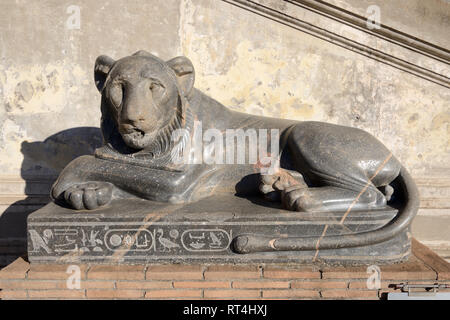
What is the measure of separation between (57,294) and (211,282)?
0.91 metres

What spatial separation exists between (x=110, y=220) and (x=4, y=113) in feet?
7.97

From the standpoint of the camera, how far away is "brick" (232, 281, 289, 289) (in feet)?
8.35

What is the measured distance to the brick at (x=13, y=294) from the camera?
8.52 feet

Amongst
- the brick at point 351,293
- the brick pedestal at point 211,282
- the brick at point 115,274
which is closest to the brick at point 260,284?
the brick pedestal at point 211,282

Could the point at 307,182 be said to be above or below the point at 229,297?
above

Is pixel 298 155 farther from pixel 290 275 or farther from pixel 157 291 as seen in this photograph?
pixel 157 291

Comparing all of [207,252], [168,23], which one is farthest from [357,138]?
[168,23]

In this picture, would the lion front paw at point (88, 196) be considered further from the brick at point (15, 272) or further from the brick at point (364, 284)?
the brick at point (364, 284)

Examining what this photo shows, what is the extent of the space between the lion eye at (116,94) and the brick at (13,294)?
1240 mm

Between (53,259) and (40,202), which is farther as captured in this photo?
(40,202)

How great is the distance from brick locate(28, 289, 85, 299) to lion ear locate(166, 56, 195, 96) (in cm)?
143

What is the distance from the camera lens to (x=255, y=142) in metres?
3.08

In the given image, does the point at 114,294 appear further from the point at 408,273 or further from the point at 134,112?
the point at 408,273

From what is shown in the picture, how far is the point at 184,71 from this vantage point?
293 centimetres
